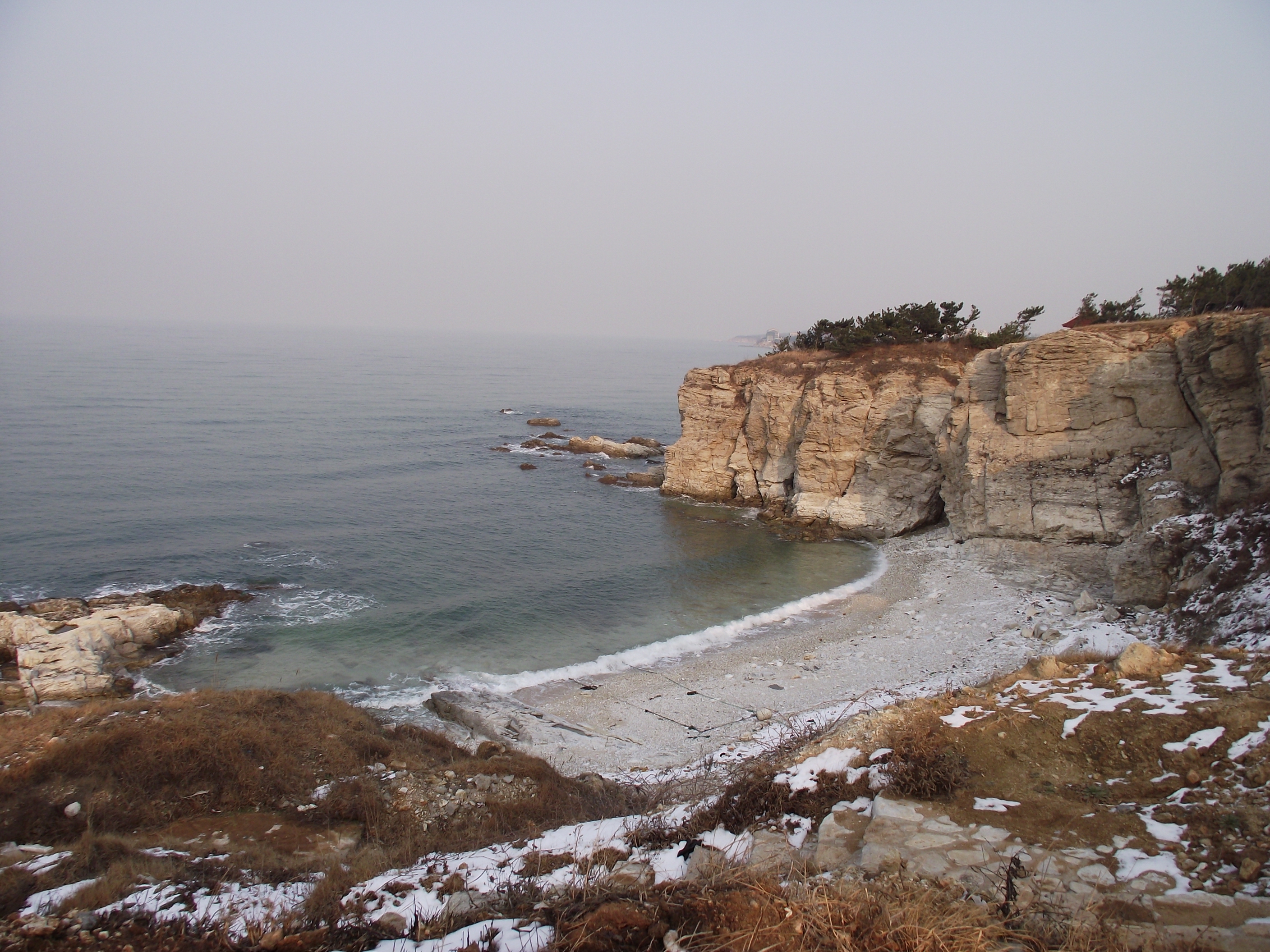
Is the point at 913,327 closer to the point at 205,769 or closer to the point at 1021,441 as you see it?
the point at 1021,441

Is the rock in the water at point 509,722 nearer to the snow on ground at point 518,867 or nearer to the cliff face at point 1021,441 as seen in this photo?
the snow on ground at point 518,867

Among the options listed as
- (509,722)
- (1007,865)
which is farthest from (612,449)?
(1007,865)

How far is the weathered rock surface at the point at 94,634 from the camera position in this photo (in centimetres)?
1582

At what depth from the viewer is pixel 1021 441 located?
25016mm

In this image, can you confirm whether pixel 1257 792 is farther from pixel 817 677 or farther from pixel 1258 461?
pixel 1258 461

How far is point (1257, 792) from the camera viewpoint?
18.4ft

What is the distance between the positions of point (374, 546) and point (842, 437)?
23412 millimetres

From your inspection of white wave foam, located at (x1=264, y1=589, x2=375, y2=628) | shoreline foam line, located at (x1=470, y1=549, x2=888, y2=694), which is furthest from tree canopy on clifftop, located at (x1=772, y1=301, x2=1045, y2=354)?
white wave foam, located at (x1=264, y1=589, x2=375, y2=628)

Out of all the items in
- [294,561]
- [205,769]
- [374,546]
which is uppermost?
[205,769]

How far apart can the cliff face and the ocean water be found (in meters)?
3.99

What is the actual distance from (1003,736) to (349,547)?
26.2 metres

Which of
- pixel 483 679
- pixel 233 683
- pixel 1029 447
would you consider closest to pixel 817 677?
pixel 483 679

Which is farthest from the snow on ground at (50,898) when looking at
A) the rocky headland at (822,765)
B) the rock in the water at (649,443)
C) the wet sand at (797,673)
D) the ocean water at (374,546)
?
the rock in the water at (649,443)

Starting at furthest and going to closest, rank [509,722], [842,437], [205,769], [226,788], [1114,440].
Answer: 1. [842,437]
2. [1114,440]
3. [509,722]
4. [205,769]
5. [226,788]
